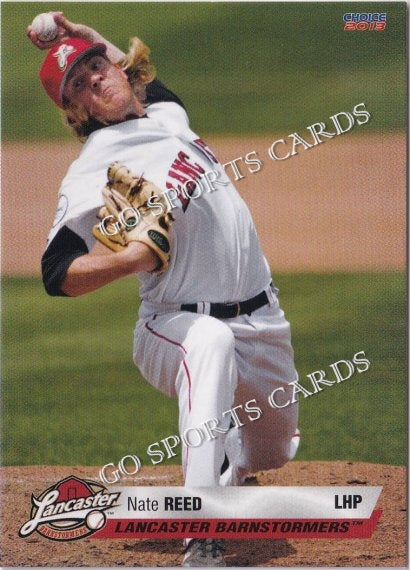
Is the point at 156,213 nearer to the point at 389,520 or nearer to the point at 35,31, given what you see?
the point at 35,31

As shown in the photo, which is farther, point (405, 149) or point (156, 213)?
point (405, 149)

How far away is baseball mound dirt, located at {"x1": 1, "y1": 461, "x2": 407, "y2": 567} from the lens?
4.12 m

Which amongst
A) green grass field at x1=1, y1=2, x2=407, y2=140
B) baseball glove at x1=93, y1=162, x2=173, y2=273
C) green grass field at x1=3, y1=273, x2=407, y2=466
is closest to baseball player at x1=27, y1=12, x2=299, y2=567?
baseball glove at x1=93, y1=162, x2=173, y2=273

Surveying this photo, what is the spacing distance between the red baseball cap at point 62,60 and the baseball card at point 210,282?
1 centimetres

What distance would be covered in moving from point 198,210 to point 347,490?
1302 mm

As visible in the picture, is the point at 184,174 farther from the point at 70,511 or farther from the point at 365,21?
the point at 70,511

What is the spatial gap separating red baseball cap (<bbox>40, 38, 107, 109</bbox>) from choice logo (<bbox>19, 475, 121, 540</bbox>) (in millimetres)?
1543

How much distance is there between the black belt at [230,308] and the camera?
390 centimetres

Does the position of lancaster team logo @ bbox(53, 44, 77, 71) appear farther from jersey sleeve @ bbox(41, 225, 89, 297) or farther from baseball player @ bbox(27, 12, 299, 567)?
jersey sleeve @ bbox(41, 225, 89, 297)

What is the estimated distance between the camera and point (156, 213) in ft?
12.6

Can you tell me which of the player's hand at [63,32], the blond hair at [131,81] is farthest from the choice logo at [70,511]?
the player's hand at [63,32]

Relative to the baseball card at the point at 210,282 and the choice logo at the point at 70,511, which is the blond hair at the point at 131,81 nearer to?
the baseball card at the point at 210,282

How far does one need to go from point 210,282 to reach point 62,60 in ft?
3.35

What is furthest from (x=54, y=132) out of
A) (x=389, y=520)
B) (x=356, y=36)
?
(x=389, y=520)
